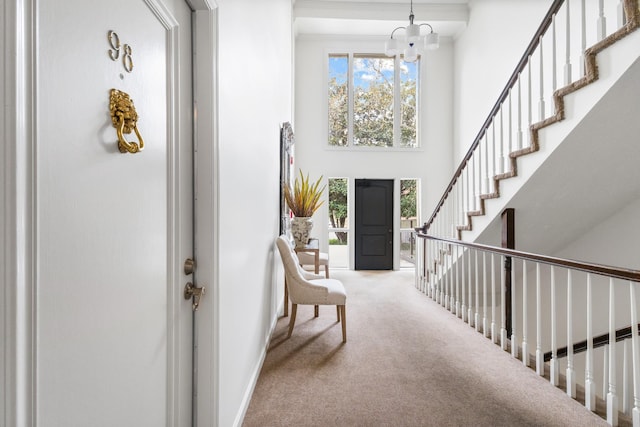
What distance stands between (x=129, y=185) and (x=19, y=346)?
1.46ft

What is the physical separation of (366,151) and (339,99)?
123 centimetres

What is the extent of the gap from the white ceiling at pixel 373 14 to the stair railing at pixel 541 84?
2247 mm

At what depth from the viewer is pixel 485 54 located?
18.7 feet

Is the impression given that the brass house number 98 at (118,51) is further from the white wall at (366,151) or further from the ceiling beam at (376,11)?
the ceiling beam at (376,11)

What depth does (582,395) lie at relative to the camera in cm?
209

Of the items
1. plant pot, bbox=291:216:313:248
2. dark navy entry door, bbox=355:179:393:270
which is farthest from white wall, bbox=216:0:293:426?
dark navy entry door, bbox=355:179:393:270

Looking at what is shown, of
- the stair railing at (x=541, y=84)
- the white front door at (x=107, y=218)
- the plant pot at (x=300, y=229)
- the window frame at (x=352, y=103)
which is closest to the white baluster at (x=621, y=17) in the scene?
the stair railing at (x=541, y=84)

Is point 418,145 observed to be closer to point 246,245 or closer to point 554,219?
point 554,219

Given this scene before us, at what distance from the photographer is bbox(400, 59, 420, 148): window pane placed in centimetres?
676

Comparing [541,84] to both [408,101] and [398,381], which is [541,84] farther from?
[408,101]

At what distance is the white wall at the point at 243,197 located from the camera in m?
1.45

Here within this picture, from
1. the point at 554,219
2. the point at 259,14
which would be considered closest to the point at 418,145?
the point at 554,219

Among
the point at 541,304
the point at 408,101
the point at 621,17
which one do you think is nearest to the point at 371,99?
the point at 408,101

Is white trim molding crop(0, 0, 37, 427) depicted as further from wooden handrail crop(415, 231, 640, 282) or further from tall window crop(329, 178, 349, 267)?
tall window crop(329, 178, 349, 267)
